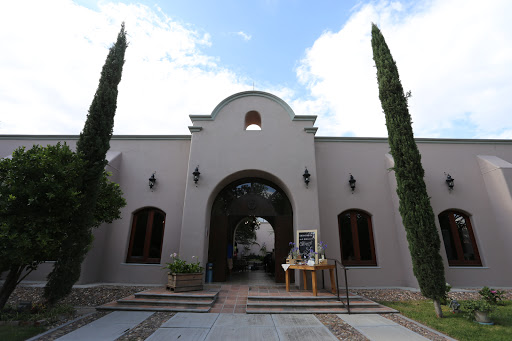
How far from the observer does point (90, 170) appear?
5.20 metres

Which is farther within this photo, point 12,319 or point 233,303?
point 233,303

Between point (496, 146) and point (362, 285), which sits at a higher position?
point (496, 146)

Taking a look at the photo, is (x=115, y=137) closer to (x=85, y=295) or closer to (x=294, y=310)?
(x=85, y=295)

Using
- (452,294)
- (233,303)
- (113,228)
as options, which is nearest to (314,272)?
(233,303)

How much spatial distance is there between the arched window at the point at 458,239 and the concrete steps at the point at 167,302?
8021 millimetres

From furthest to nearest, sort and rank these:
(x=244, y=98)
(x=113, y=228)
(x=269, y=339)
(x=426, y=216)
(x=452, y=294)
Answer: (x=244, y=98) → (x=113, y=228) → (x=452, y=294) → (x=426, y=216) → (x=269, y=339)

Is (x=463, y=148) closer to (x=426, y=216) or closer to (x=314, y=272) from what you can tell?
(x=426, y=216)

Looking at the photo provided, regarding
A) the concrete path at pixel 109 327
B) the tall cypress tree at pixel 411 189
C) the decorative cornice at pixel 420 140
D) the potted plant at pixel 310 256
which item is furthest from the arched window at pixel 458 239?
the concrete path at pixel 109 327

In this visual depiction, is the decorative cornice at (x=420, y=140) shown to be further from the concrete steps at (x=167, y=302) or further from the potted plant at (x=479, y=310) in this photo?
the concrete steps at (x=167, y=302)

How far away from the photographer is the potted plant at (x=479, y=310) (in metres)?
4.46

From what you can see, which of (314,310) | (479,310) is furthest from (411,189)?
(314,310)

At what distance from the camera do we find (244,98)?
29.2 feet

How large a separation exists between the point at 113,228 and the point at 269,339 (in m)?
7.01

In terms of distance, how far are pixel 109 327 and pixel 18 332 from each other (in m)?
1.28
